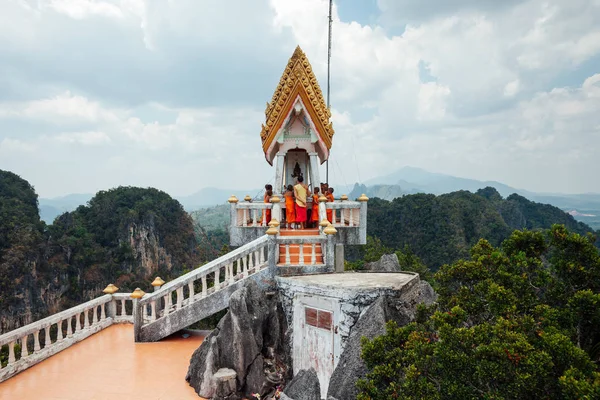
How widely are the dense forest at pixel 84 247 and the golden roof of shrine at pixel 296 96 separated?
111 feet

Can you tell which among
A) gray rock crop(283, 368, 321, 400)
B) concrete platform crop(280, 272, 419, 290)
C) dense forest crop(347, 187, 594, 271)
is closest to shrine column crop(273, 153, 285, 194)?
concrete platform crop(280, 272, 419, 290)

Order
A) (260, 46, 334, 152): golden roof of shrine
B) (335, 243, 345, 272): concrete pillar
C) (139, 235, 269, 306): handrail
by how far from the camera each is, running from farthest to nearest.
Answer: (260, 46, 334, 152): golden roof of shrine < (335, 243, 345, 272): concrete pillar < (139, 235, 269, 306): handrail

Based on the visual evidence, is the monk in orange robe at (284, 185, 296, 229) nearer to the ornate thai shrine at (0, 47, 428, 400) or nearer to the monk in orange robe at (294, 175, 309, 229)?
the monk in orange robe at (294, 175, 309, 229)

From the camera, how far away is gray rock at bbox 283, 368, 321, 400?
6.37m

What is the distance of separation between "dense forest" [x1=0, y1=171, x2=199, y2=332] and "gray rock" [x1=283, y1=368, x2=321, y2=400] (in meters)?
37.3

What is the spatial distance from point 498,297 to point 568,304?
72 cm

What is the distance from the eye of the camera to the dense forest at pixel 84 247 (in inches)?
1485

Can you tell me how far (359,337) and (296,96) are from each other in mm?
7270

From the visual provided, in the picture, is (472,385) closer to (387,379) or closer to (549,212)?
(387,379)

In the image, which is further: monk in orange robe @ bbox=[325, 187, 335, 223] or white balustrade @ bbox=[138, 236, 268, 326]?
monk in orange robe @ bbox=[325, 187, 335, 223]

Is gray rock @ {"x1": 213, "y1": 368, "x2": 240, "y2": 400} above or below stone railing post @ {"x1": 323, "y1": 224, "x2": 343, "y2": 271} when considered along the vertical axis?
below

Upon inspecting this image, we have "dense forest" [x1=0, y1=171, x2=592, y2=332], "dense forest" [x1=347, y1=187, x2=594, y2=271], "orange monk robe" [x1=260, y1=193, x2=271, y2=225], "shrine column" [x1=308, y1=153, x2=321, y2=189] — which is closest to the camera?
"orange monk robe" [x1=260, y1=193, x2=271, y2=225]

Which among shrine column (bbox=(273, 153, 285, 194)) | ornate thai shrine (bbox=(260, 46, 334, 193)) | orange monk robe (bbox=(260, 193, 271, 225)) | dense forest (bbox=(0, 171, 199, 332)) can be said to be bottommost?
dense forest (bbox=(0, 171, 199, 332))

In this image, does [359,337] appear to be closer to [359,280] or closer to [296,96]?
[359,280]
